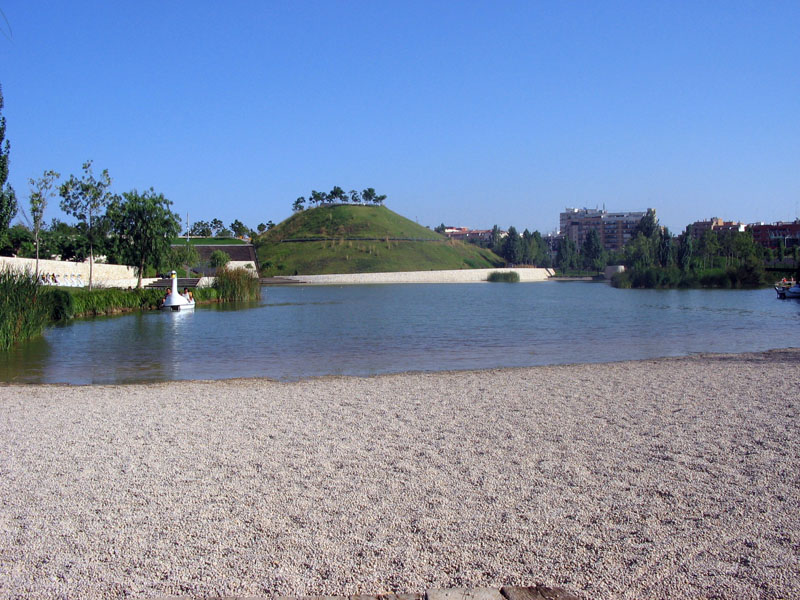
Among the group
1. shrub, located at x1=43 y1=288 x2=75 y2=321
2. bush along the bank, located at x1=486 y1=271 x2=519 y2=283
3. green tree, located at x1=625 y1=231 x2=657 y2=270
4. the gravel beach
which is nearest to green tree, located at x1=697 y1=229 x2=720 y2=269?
green tree, located at x1=625 y1=231 x2=657 y2=270

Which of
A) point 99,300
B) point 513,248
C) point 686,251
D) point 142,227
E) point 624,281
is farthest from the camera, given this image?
point 513,248

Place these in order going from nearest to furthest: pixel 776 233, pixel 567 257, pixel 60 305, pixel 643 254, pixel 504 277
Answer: pixel 60 305, pixel 643 254, pixel 504 277, pixel 567 257, pixel 776 233

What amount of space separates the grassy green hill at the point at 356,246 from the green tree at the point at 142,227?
2734 inches

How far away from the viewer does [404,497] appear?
501 centimetres

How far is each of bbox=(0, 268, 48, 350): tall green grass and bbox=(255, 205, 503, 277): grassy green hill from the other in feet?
303

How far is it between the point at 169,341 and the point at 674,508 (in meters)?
19.4

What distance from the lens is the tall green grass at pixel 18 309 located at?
18.9 metres

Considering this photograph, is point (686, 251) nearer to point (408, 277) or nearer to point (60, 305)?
point (408, 277)

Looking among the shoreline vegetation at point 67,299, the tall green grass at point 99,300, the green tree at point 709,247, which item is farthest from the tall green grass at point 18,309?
the green tree at point 709,247

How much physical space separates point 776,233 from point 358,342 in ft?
567

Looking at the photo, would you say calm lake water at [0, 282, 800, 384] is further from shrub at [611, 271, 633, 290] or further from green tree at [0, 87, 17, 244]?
shrub at [611, 271, 633, 290]

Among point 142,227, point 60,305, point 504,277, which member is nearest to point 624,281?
point 504,277

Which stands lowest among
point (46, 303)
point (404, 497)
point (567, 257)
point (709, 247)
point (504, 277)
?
point (404, 497)

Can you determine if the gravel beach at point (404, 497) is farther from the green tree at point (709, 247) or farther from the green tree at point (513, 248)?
the green tree at point (513, 248)
